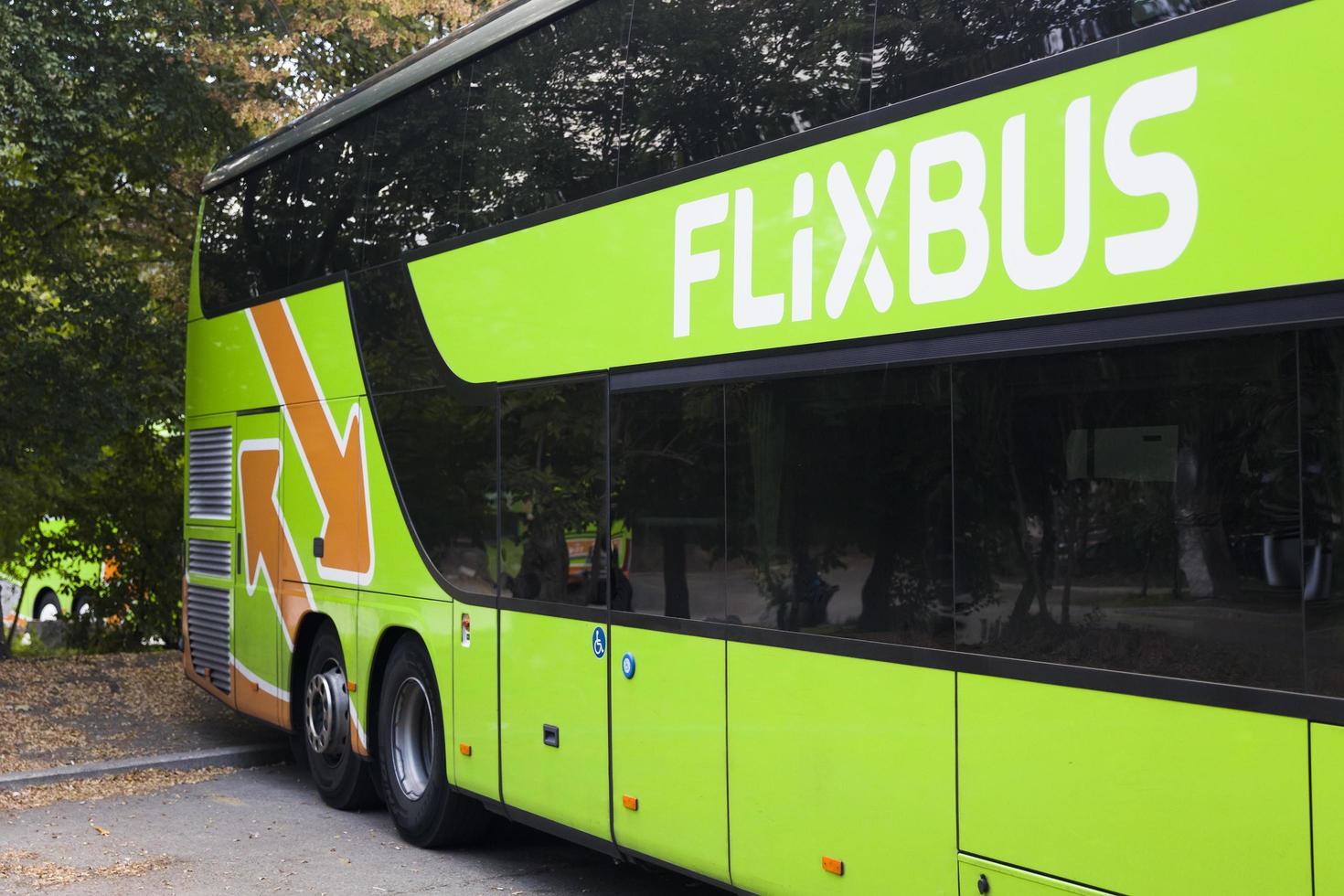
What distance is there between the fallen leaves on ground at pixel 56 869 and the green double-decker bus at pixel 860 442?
1.40 meters

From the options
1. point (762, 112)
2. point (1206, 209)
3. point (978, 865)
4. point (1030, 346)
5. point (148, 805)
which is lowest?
point (148, 805)

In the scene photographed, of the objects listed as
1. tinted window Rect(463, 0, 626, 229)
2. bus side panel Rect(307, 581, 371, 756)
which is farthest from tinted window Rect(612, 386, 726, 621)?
bus side panel Rect(307, 581, 371, 756)

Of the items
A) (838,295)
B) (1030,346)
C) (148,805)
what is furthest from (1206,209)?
(148,805)

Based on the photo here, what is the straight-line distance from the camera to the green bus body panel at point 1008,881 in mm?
4270

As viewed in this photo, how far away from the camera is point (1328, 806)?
3.57 m

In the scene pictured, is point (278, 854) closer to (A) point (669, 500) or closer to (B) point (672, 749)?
(B) point (672, 749)

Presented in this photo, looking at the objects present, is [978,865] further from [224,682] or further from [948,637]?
[224,682]

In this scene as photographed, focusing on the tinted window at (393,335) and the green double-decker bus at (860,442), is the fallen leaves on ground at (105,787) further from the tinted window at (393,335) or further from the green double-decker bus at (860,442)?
the tinted window at (393,335)

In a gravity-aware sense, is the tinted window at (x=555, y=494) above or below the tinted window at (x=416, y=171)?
below

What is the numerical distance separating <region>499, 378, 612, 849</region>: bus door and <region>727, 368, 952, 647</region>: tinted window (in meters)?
1.06

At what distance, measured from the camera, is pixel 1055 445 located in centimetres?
437

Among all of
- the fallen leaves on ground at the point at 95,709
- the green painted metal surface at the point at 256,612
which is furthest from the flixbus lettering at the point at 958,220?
the fallen leaves on ground at the point at 95,709

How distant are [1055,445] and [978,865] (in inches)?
53.3

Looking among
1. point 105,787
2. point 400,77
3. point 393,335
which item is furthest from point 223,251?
point 105,787
